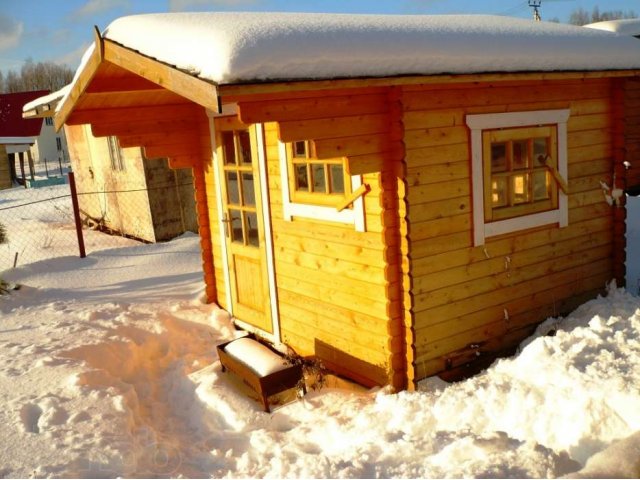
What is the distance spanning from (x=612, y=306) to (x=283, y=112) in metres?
4.10

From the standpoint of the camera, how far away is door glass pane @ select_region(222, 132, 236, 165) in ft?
22.0

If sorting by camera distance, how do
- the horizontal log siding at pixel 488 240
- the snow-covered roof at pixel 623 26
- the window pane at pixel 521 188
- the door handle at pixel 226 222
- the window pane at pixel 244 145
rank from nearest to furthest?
the horizontal log siding at pixel 488 240
the window pane at pixel 521 188
the window pane at pixel 244 145
the door handle at pixel 226 222
the snow-covered roof at pixel 623 26

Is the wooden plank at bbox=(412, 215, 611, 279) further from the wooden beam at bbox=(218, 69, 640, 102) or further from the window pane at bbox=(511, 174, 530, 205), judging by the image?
the wooden beam at bbox=(218, 69, 640, 102)

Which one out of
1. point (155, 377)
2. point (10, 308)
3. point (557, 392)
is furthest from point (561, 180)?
point (10, 308)

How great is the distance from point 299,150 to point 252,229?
4.58 feet

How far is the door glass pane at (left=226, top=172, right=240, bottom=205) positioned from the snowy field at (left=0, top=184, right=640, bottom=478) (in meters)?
1.63

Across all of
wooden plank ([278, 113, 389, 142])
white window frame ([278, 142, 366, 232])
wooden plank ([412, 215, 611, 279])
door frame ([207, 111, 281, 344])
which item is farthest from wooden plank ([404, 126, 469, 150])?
door frame ([207, 111, 281, 344])

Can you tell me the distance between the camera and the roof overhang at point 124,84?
12.7ft

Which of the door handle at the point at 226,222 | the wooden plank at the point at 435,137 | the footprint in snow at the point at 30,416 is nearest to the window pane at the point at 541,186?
the wooden plank at the point at 435,137

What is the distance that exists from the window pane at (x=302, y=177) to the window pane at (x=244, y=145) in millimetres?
912

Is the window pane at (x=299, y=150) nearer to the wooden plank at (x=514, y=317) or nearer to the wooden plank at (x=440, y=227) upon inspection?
the wooden plank at (x=440, y=227)

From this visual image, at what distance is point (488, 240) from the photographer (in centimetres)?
554

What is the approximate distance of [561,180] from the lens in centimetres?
596

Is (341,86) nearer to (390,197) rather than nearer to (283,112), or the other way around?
(283,112)
